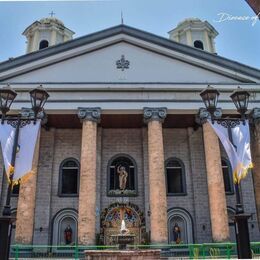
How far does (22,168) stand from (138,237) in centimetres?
1249

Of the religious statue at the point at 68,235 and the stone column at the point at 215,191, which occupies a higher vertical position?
the stone column at the point at 215,191

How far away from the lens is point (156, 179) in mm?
19609

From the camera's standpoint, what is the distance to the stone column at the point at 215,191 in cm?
1898

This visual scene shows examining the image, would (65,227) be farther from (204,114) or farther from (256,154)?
(256,154)

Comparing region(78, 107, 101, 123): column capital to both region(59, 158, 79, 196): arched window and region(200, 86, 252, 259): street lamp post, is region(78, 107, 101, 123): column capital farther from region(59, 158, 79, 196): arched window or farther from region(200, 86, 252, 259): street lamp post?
region(200, 86, 252, 259): street lamp post

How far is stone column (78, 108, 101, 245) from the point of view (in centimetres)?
1864

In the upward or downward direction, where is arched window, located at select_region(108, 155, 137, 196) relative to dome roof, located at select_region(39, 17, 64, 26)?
downward

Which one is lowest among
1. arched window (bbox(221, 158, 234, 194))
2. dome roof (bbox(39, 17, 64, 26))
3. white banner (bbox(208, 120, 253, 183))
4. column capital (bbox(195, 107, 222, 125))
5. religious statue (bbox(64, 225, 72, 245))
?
religious statue (bbox(64, 225, 72, 245))

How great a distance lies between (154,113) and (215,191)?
5.60 metres

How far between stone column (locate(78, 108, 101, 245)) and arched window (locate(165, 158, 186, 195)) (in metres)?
6.07

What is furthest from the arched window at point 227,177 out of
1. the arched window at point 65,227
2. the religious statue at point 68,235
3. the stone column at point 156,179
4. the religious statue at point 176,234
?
the religious statue at point 68,235

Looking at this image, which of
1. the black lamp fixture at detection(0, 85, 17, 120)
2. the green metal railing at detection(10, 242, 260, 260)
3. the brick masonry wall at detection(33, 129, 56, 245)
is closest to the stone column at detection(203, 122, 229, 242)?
the green metal railing at detection(10, 242, 260, 260)

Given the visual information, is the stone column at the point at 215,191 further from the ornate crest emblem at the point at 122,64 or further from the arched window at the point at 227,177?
the ornate crest emblem at the point at 122,64

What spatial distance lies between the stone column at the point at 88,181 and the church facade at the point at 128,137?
0.06 meters
